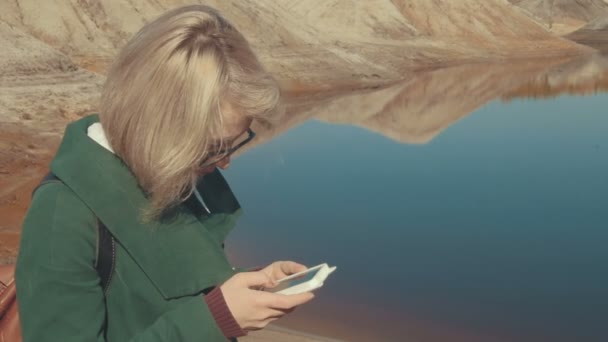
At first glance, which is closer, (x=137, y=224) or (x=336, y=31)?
(x=137, y=224)

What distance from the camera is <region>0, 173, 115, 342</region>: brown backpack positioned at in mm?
1563

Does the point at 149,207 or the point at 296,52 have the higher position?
the point at 296,52

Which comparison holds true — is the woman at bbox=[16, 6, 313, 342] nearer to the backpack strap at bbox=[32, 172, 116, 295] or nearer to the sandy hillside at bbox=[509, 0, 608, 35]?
the backpack strap at bbox=[32, 172, 116, 295]

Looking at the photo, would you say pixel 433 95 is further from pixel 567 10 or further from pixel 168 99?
pixel 567 10

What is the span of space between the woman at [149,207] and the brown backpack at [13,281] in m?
0.02

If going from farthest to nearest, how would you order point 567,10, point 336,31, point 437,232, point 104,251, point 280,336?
point 567,10 < point 336,31 < point 437,232 < point 280,336 < point 104,251

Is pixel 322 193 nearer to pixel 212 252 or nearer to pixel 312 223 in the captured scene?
pixel 312 223

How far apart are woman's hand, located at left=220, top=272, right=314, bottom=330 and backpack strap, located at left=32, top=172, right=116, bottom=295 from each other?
270 millimetres

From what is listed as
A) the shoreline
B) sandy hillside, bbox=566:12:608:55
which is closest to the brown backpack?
the shoreline

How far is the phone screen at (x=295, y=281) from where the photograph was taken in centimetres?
Result: 180

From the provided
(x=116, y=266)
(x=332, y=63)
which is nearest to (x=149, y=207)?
(x=116, y=266)

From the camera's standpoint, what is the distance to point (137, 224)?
1610mm

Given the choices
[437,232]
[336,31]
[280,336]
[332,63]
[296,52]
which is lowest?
[280,336]

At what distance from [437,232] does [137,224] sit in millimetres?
9656
